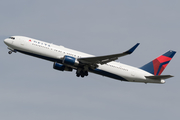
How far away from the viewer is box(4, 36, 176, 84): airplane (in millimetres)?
46688

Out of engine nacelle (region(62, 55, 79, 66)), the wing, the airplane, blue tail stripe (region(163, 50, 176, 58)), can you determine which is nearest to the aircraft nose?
the airplane

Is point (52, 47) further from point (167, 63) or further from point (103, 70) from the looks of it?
point (167, 63)

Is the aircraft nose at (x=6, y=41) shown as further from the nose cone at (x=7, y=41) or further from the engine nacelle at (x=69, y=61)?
the engine nacelle at (x=69, y=61)

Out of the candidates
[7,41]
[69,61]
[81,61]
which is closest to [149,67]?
[81,61]

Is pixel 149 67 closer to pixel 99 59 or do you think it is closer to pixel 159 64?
pixel 159 64

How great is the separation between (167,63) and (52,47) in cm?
2195

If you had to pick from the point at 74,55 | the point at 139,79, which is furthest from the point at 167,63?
the point at 74,55

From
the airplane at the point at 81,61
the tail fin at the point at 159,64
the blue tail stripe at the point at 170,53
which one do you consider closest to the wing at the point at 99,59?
the airplane at the point at 81,61

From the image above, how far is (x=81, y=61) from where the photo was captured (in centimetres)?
4781

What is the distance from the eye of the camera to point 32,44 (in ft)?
154

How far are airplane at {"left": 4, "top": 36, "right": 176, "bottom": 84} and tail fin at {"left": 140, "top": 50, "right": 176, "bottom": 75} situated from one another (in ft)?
0.60

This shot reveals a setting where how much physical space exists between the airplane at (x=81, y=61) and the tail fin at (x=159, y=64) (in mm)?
184

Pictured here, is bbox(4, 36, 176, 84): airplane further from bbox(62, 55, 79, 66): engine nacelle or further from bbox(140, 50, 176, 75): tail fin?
bbox(140, 50, 176, 75): tail fin

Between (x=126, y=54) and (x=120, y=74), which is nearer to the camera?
(x=126, y=54)
